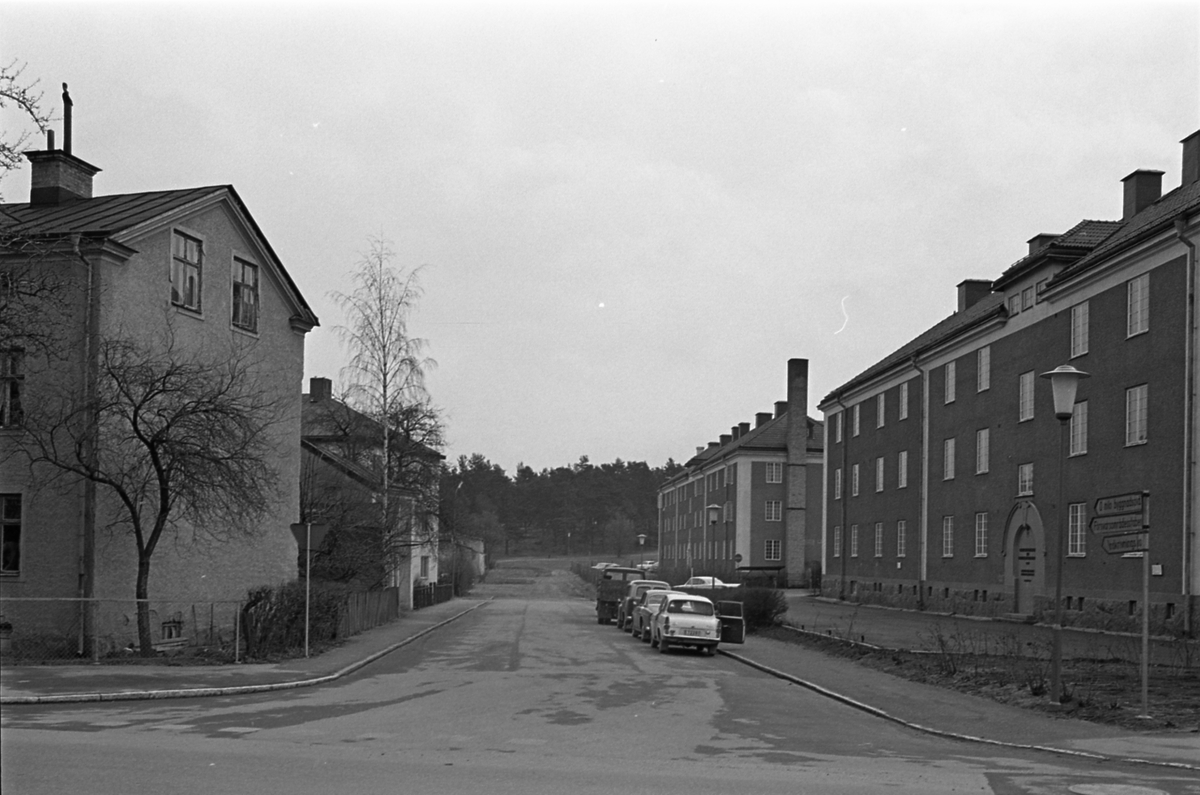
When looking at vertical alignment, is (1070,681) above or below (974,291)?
below

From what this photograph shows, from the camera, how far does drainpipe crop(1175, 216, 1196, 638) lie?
2923cm

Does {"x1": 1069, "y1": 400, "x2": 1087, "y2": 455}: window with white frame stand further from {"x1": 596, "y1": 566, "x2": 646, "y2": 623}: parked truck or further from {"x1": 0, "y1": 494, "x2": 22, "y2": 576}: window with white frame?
{"x1": 0, "y1": 494, "x2": 22, "y2": 576}: window with white frame

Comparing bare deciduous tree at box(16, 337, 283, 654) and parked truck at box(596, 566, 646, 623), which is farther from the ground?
bare deciduous tree at box(16, 337, 283, 654)

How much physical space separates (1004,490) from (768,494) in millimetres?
41867

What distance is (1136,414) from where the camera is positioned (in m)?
32.8

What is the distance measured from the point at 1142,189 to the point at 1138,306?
727 centimetres

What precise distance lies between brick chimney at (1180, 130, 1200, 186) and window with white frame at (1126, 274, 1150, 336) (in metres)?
4.42

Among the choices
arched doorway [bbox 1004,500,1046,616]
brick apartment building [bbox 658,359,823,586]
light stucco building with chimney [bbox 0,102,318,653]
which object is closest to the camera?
light stucco building with chimney [bbox 0,102,318,653]

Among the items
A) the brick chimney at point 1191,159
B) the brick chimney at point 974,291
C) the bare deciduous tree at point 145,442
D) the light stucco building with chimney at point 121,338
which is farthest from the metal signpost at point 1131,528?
the brick chimney at point 974,291

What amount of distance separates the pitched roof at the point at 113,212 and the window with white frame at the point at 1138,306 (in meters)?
24.4

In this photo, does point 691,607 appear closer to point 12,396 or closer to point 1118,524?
point 1118,524

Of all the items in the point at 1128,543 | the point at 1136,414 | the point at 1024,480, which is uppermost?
the point at 1136,414

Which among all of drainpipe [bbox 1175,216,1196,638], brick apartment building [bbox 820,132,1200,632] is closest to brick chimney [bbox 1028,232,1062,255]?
brick apartment building [bbox 820,132,1200,632]

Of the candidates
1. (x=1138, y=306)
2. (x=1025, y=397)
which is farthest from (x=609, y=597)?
(x=1138, y=306)
